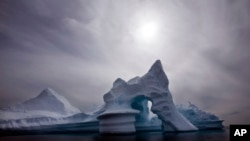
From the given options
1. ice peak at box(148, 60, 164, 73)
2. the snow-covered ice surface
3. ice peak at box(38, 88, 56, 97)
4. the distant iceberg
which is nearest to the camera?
the distant iceberg

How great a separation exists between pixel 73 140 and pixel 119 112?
1.66 metres

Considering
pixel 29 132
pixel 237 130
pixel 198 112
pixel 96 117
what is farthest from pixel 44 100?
pixel 237 130

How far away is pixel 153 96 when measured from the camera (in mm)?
7414

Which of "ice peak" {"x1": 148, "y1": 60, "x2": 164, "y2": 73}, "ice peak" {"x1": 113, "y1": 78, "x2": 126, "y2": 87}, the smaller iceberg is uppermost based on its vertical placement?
"ice peak" {"x1": 148, "y1": 60, "x2": 164, "y2": 73}

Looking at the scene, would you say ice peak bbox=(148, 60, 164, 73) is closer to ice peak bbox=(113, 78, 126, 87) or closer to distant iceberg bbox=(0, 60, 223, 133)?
distant iceberg bbox=(0, 60, 223, 133)

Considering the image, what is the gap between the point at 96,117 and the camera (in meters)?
7.68

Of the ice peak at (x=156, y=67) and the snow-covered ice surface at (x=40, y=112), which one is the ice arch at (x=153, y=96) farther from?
the snow-covered ice surface at (x=40, y=112)

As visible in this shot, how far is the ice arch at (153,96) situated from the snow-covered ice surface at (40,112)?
4.07 ft

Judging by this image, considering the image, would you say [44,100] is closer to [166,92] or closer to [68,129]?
[68,129]

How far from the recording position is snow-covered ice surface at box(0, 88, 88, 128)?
7980 millimetres

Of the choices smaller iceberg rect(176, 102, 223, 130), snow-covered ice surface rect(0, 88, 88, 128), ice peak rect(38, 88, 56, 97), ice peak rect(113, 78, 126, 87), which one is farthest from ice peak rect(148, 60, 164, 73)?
ice peak rect(38, 88, 56, 97)

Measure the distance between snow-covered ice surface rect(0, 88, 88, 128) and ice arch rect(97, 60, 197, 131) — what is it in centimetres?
124

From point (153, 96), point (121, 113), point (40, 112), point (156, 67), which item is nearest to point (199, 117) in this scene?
point (153, 96)

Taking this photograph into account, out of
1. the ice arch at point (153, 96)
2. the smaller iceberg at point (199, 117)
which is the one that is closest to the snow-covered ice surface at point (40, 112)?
the ice arch at point (153, 96)
